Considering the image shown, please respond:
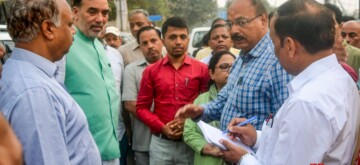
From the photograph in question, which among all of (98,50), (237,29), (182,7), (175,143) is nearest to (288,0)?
(237,29)

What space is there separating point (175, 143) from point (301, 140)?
8.15 ft

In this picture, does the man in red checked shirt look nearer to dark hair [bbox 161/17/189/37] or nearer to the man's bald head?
dark hair [bbox 161/17/189/37]

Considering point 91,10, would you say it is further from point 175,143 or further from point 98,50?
point 175,143

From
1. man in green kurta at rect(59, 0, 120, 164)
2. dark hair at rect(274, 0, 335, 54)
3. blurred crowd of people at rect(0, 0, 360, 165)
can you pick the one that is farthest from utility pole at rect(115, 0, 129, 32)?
dark hair at rect(274, 0, 335, 54)

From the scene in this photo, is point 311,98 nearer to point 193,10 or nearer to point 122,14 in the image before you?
point 122,14

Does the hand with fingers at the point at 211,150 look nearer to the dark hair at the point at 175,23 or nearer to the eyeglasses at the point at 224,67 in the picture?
the eyeglasses at the point at 224,67

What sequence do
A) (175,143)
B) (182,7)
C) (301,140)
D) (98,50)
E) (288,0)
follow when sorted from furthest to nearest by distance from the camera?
(182,7), (175,143), (98,50), (288,0), (301,140)

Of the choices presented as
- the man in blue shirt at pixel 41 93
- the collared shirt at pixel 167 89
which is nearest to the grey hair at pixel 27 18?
the man in blue shirt at pixel 41 93

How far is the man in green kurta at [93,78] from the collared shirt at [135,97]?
1099mm

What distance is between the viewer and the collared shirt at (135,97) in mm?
4789

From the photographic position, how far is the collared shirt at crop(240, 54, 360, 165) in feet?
6.40

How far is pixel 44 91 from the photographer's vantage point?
6.90 feet

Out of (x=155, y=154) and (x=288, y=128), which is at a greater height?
(x=288, y=128)

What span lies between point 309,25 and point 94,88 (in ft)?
5.92
